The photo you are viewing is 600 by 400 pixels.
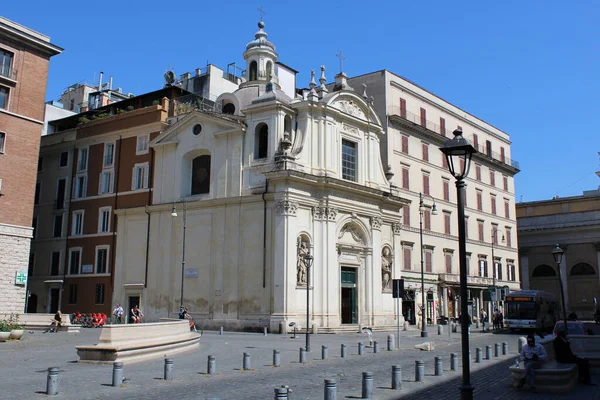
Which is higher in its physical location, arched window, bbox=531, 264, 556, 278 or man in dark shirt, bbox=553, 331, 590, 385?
arched window, bbox=531, 264, 556, 278

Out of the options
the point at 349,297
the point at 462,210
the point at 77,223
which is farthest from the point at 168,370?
the point at 77,223

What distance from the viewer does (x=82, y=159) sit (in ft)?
157

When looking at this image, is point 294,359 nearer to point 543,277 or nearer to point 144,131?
point 144,131

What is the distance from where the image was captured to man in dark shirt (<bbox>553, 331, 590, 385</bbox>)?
15.7 metres

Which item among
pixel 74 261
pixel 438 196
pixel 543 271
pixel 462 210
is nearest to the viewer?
pixel 462 210

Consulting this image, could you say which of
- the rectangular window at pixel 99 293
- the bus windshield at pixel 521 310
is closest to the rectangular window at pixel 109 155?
the rectangular window at pixel 99 293

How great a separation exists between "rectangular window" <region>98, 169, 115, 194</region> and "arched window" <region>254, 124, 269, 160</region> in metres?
13.3

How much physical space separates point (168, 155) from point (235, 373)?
94.6 feet

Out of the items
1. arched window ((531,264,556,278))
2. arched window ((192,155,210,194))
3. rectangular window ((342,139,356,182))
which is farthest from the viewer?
arched window ((531,264,556,278))

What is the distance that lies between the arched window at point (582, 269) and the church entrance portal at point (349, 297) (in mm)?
42695

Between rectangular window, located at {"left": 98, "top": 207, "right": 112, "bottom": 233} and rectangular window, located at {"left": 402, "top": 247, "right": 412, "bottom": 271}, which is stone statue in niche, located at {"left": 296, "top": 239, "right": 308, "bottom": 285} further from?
rectangular window, located at {"left": 98, "top": 207, "right": 112, "bottom": 233}

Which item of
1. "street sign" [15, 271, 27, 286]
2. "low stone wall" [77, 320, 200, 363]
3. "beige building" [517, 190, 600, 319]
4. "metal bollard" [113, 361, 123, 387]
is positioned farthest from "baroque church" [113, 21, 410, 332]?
"beige building" [517, 190, 600, 319]

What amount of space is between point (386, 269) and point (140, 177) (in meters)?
19.1

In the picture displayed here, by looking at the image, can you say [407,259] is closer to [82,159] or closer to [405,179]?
[405,179]
